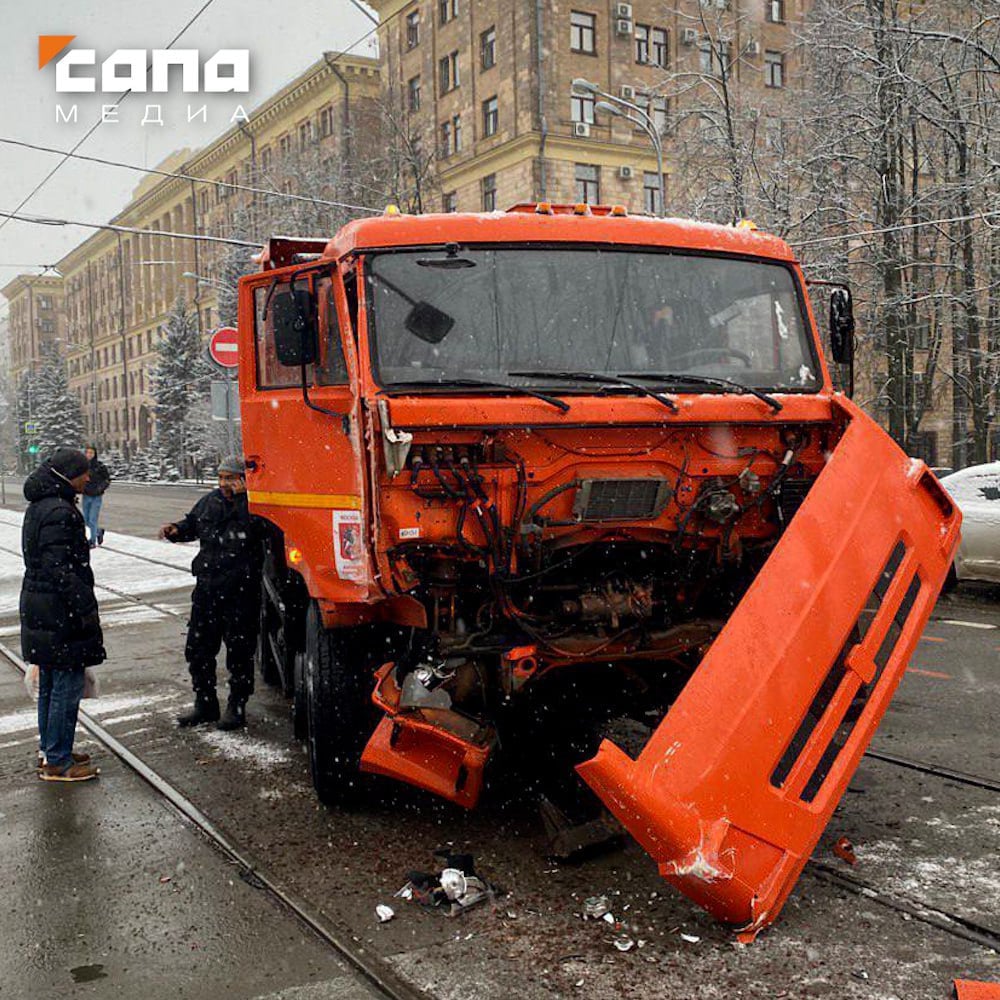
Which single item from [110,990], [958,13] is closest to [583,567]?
[110,990]

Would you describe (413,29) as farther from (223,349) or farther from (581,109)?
(223,349)

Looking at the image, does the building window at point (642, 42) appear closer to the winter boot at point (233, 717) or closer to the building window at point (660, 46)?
the building window at point (660, 46)

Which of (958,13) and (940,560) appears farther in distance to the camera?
(958,13)

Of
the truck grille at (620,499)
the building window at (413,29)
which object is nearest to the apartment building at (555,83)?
the building window at (413,29)

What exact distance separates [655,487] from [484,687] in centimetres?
120

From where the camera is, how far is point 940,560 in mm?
4660

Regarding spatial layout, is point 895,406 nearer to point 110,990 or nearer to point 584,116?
point 584,116

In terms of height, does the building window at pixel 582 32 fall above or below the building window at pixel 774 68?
above

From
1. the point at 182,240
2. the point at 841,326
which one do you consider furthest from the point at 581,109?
the point at 841,326

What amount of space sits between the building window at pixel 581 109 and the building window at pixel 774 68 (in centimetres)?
706

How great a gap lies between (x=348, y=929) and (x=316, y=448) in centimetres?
223

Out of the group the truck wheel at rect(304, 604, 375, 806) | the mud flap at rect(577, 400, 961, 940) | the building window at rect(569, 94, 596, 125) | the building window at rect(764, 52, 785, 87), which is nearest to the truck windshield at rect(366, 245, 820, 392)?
the mud flap at rect(577, 400, 961, 940)

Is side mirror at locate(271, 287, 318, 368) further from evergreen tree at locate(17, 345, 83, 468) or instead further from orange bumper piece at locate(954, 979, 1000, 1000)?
evergreen tree at locate(17, 345, 83, 468)

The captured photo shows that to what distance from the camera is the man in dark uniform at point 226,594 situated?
A: 7.05 m
